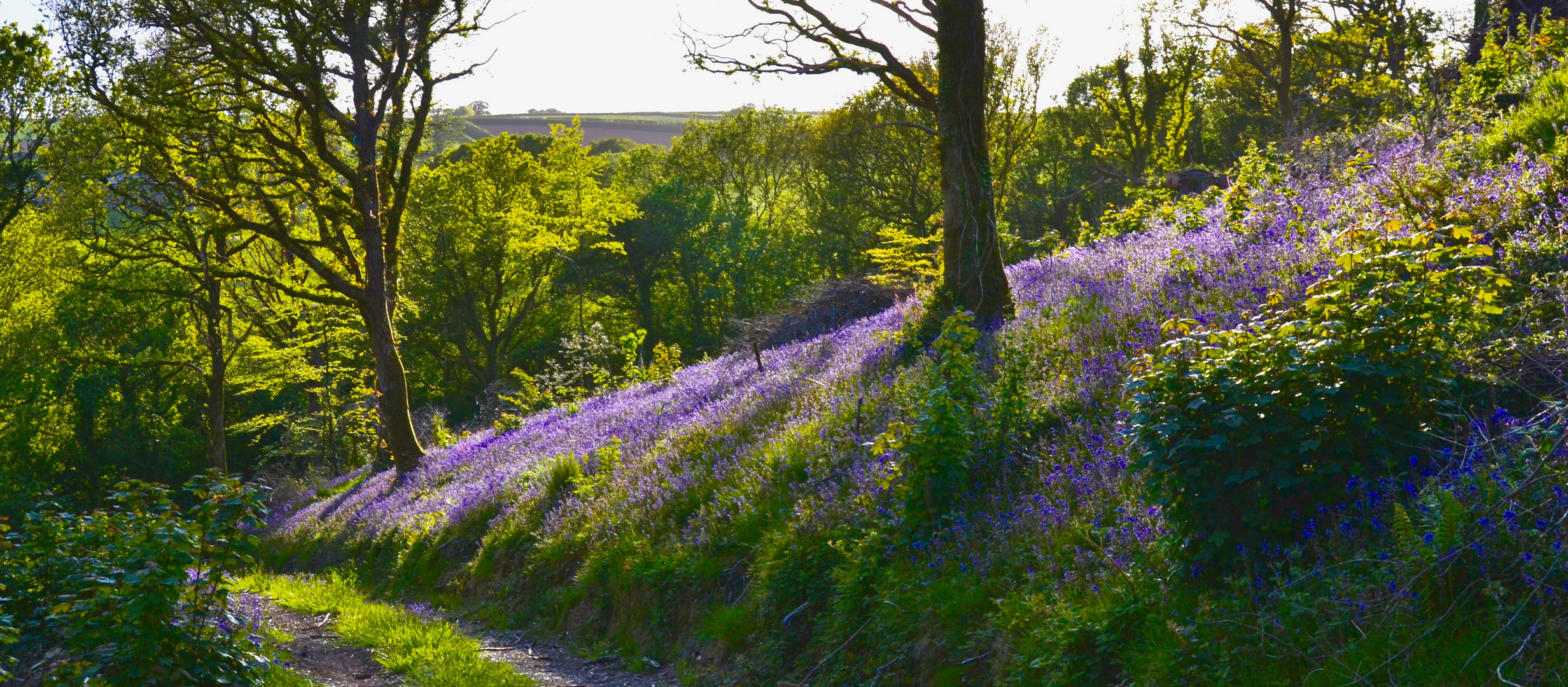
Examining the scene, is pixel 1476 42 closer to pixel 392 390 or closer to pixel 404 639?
pixel 404 639

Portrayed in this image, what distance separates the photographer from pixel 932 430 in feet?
21.4

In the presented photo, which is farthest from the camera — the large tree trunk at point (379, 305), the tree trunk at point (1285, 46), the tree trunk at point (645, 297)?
the tree trunk at point (645, 297)

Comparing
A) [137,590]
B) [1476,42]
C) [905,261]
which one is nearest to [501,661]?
[137,590]

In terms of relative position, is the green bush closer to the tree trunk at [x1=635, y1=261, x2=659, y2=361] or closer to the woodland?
the woodland

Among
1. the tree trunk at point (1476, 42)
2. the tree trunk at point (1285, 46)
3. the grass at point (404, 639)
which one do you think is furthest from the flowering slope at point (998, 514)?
the tree trunk at point (1285, 46)

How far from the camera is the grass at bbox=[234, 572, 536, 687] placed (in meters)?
7.23

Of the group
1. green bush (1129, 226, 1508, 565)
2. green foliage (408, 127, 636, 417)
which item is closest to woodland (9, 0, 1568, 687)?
green bush (1129, 226, 1508, 565)

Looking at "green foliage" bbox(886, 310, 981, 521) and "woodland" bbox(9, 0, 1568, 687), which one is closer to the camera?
"woodland" bbox(9, 0, 1568, 687)

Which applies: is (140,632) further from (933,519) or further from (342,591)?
(342,591)

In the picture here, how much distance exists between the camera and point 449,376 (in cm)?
4881

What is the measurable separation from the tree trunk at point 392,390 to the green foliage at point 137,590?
40.9 feet

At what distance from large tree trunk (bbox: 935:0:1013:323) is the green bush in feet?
18.6

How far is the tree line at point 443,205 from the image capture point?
671 inches

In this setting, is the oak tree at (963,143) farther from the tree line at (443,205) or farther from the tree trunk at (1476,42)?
the tree trunk at (1476,42)
